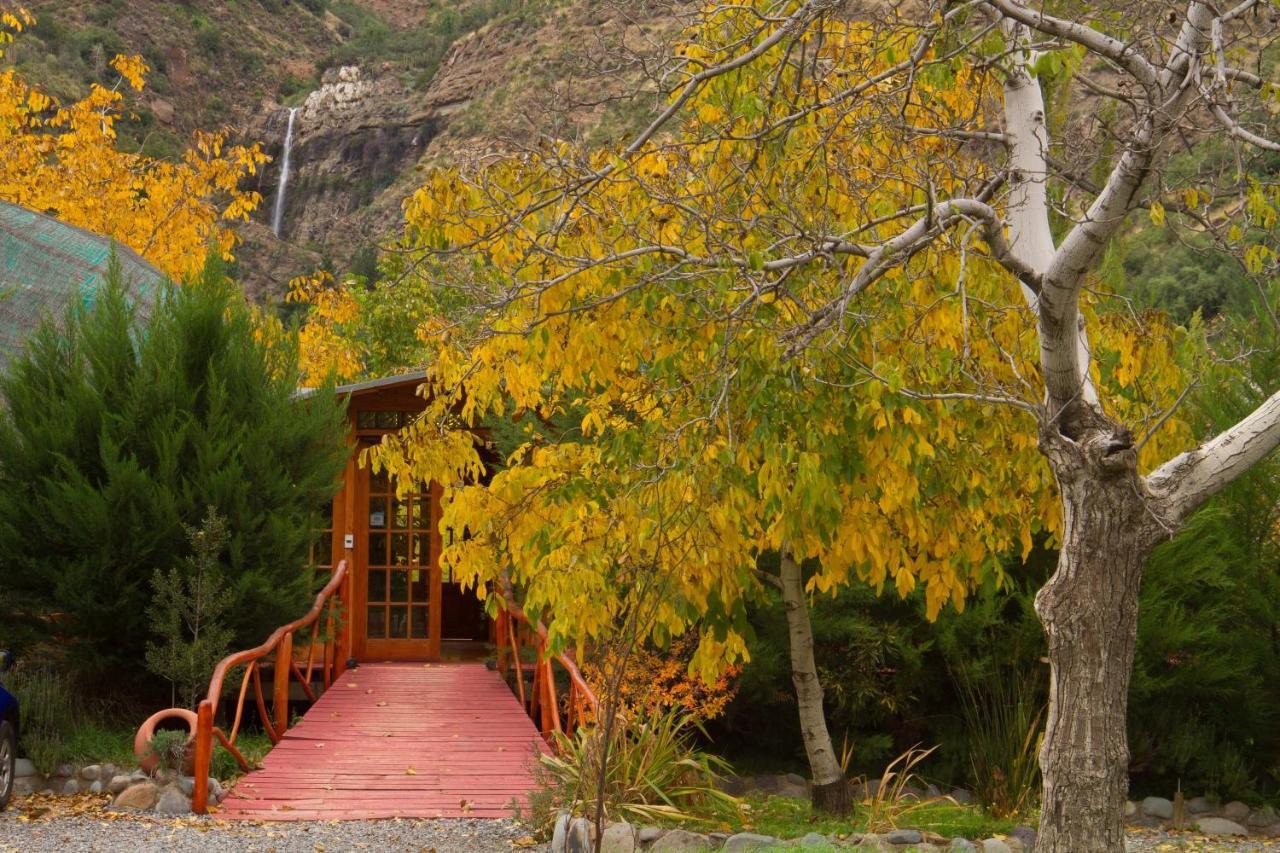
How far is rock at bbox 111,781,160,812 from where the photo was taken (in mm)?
9203

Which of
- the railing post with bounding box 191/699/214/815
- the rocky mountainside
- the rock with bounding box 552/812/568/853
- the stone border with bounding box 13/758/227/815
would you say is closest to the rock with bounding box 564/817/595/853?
the rock with bounding box 552/812/568/853

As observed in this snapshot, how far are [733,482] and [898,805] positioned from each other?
3.70 meters

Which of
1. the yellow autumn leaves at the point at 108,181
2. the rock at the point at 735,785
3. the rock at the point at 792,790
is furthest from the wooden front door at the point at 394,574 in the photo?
the yellow autumn leaves at the point at 108,181

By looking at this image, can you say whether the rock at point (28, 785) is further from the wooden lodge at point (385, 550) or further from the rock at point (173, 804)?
the wooden lodge at point (385, 550)

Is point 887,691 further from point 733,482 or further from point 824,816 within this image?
point 733,482

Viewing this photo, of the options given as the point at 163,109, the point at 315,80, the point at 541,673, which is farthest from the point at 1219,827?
the point at 315,80

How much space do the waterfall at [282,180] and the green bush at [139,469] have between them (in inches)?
2399

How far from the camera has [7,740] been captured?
8.88 m

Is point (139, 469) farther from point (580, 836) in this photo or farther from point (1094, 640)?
point (1094, 640)

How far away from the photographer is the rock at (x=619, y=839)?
7.45m

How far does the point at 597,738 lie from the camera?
738 cm

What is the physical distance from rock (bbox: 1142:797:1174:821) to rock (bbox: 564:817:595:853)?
6878 mm

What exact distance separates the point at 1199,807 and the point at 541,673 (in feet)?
20.4

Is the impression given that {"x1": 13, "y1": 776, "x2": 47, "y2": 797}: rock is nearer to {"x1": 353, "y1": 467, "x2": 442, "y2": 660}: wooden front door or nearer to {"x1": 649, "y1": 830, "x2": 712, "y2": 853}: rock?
{"x1": 649, "y1": 830, "x2": 712, "y2": 853}: rock
